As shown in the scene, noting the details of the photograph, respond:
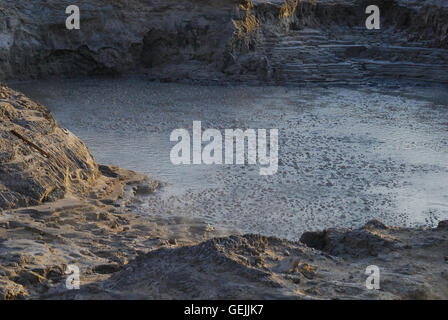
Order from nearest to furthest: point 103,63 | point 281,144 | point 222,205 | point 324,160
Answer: point 222,205 < point 324,160 < point 281,144 < point 103,63

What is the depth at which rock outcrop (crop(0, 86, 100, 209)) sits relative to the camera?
4.56 metres

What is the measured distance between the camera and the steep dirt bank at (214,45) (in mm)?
12664

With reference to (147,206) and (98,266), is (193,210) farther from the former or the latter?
(98,266)

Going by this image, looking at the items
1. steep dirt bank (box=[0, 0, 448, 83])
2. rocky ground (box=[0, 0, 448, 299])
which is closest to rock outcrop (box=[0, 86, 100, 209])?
rocky ground (box=[0, 0, 448, 299])

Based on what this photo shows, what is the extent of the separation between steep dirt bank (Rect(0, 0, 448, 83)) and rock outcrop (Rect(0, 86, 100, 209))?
7.44 meters

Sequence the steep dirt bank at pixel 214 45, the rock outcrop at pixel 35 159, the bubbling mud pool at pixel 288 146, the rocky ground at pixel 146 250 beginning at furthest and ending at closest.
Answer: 1. the steep dirt bank at pixel 214 45
2. the bubbling mud pool at pixel 288 146
3. the rock outcrop at pixel 35 159
4. the rocky ground at pixel 146 250

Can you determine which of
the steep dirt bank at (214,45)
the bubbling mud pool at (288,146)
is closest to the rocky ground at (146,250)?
the bubbling mud pool at (288,146)

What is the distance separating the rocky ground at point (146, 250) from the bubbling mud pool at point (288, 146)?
65 centimetres

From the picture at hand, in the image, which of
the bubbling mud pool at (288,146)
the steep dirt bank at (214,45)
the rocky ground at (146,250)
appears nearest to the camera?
the rocky ground at (146,250)

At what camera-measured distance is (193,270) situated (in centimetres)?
282

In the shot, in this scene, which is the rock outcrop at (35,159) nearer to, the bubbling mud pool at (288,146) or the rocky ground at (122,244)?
the rocky ground at (122,244)

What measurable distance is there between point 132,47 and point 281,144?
6853 millimetres

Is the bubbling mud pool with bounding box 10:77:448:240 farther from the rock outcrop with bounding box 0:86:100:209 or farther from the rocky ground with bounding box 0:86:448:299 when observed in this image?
the rock outcrop with bounding box 0:86:100:209

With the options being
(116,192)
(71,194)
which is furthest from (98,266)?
(116,192)
